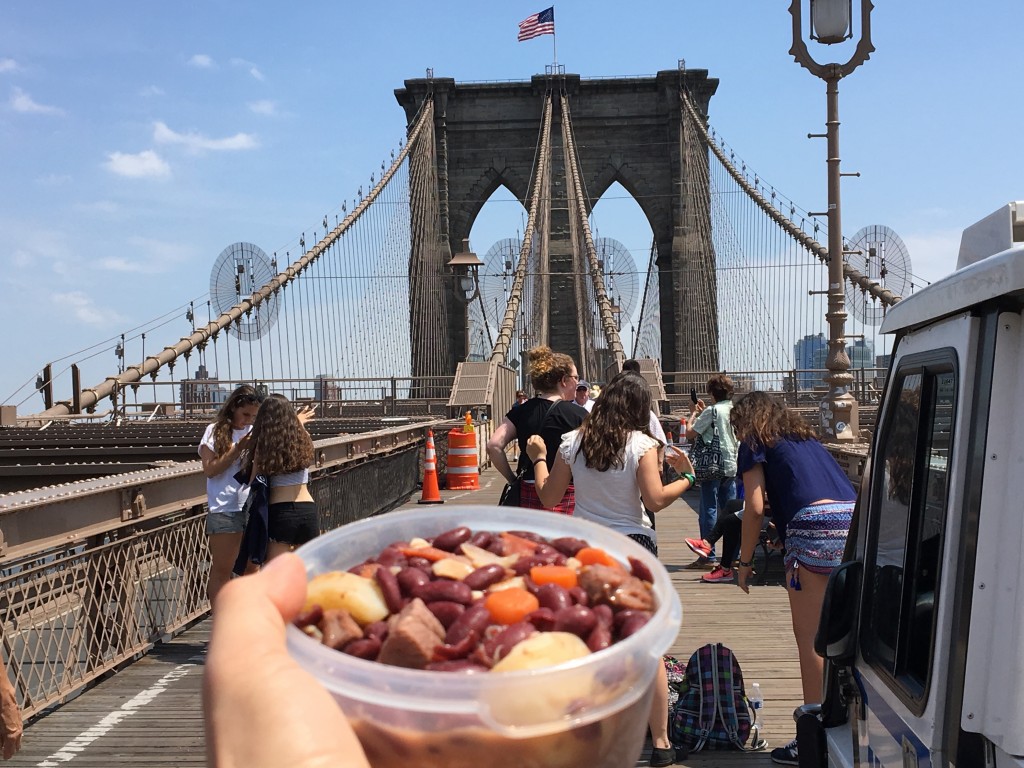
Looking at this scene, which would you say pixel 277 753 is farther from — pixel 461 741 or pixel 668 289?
pixel 668 289

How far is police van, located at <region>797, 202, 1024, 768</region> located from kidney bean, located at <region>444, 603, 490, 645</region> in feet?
3.33

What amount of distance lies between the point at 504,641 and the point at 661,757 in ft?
11.9

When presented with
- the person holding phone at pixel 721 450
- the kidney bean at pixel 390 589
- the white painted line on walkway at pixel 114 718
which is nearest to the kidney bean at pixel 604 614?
the kidney bean at pixel 390 589

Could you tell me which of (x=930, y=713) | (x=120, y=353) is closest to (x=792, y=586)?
(x=930, y=713)

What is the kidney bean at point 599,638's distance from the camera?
4.40 ft

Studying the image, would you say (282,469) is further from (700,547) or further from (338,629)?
(700,547)

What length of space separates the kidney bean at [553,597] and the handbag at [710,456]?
808 centimetres

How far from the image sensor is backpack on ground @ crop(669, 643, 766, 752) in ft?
16.0

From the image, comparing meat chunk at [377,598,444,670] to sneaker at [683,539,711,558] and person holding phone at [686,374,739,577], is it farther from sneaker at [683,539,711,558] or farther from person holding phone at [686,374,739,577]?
sneaker at [683,539,711,558]

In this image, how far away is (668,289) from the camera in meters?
50.3

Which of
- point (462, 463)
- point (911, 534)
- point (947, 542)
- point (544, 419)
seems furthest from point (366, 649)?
point (462, 463)

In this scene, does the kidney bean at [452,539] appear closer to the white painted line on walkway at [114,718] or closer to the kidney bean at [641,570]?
the kidney bean at [641,570]

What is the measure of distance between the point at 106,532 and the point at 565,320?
44.1m

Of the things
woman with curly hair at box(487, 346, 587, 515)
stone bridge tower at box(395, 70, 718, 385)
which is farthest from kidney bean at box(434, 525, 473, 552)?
stone bridge tower at box(395, 70, 718, 385)
